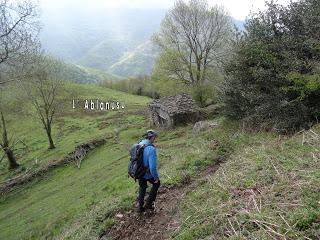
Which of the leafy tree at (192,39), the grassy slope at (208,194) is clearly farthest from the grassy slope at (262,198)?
the leafy tree at (192,39)

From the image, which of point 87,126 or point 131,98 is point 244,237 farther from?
point 131,98

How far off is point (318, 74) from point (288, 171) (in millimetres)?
7113

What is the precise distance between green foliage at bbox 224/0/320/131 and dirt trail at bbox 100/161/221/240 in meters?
6.64

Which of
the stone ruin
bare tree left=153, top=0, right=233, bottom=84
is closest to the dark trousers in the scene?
the stone ruin

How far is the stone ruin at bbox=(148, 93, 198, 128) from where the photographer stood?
118ft

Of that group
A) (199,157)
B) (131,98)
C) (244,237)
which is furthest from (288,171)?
(131,98)

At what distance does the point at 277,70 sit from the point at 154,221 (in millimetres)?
10735

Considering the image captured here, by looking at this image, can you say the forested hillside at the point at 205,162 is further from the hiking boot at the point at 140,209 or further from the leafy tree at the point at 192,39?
the leafy tree at the point at 192,39

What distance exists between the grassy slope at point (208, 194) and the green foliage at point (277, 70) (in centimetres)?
148

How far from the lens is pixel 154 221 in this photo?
1149 cm

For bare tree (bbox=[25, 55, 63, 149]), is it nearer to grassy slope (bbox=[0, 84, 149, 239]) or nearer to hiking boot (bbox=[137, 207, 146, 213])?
grassy slope (bbox=[0, 84, 149, 239])

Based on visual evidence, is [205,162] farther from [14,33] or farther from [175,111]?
[175,111]

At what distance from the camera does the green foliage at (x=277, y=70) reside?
17578 mm

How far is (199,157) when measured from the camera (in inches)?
652
